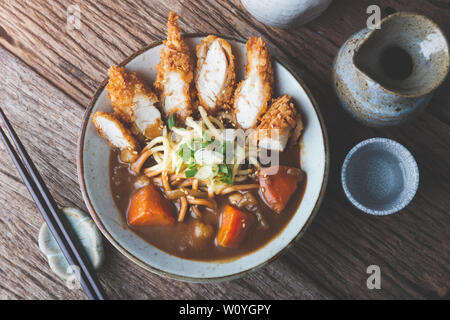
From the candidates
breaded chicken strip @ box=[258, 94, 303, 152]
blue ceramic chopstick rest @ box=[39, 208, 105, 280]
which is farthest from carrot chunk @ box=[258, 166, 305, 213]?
blue ceramic chopstick rest @ box=[39, 208, 105, 280]

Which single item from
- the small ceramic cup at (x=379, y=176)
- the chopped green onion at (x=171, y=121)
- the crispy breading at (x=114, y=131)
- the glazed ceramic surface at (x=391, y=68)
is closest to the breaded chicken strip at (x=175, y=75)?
the chopped green onion at (x=171, y=121)

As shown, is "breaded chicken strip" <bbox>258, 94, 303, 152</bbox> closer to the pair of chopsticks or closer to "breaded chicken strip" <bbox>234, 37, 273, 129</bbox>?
"breaded chicken strip" <bbox>234, 37, 273, 129</bbox>

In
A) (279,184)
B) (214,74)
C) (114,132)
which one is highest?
(214,74)

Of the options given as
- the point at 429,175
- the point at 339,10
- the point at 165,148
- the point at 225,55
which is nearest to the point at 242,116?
the point at 225,55

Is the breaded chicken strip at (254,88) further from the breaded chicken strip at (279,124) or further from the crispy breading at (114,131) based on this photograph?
the crispy breading at (114,131)

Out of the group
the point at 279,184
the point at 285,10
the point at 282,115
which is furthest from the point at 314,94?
the point at 279,184

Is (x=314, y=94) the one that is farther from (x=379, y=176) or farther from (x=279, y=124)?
(x=379, y=176)
